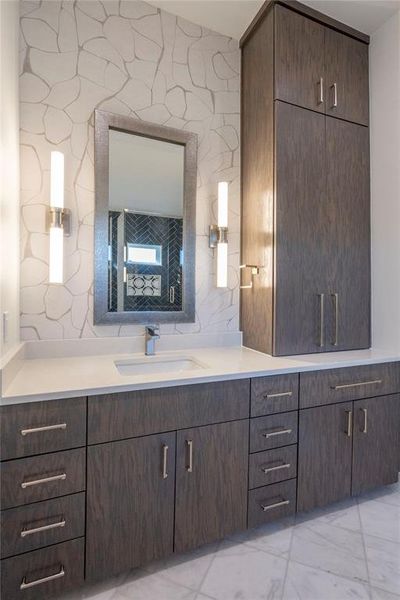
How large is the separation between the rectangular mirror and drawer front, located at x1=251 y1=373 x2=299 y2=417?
2.17 ft

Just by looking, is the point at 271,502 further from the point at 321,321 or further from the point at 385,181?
the point at 385,181

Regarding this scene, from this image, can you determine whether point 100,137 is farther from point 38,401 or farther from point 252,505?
point 252,505

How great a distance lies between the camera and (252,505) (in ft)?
4.80

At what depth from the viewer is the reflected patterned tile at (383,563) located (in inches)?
50.4

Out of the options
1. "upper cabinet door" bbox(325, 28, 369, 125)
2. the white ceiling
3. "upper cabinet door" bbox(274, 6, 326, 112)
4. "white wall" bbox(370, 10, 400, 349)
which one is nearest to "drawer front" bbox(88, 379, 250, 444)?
"white wall" bbox(370, 10, 400, 349)

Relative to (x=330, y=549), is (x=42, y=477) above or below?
above

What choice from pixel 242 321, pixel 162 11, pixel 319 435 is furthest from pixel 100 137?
pixel 319 435

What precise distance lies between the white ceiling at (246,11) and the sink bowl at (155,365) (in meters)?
2.04

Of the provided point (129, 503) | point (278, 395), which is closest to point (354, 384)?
point (278, 395)

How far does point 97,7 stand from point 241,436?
236cm

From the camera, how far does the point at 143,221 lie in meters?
1.82

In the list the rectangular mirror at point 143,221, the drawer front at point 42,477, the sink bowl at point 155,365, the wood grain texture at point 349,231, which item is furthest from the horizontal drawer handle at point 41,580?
the wood grain texture at point 349,231

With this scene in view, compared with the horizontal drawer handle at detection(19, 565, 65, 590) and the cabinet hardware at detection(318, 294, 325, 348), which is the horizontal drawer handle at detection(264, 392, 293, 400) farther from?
the horizontal drawer handle at detection(19, 565, 65, 590)

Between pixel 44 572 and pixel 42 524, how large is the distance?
182mm
